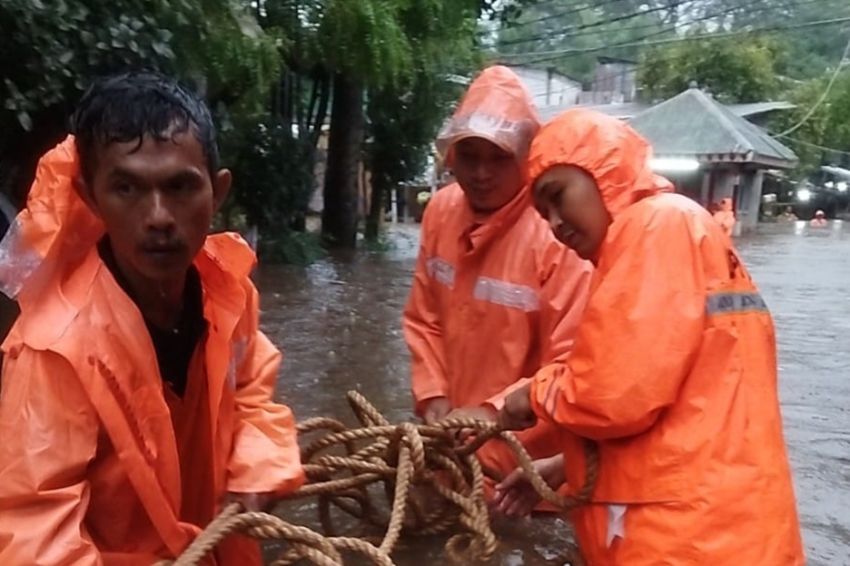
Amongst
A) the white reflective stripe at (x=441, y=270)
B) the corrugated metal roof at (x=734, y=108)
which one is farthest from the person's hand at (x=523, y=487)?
the corrugated metal roof at (x=734, y=108)

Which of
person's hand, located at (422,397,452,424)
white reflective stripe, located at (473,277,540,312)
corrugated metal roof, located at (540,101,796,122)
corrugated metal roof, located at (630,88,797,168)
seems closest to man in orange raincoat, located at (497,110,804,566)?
white reflective stripe, located at (473,277,540,312)

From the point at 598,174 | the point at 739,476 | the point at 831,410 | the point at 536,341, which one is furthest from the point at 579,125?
the point at 831,410

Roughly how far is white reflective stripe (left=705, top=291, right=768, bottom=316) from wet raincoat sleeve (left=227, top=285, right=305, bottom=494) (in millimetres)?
931

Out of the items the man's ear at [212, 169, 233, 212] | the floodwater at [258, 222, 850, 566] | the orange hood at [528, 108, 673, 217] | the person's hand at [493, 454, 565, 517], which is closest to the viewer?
the man's ear at [212, 169, 233, 212]

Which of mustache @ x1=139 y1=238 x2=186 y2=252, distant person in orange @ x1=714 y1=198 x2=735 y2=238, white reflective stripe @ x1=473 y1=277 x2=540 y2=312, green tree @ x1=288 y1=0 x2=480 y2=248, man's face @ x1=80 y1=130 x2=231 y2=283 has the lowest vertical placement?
distant person in orange @ x1=714 y1=198 x2=735 y2=238

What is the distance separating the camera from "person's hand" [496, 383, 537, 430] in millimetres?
2600

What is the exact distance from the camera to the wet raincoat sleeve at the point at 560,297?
10.7 ft

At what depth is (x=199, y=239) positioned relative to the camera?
6.86 ft

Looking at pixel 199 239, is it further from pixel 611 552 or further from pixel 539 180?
pixel 611 552

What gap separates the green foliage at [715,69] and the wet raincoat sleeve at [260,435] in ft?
116

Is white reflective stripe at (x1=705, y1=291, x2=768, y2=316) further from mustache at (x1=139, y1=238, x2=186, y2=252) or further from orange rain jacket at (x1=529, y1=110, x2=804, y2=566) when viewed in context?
mustache at (x1=139, y1=238, x2=186, y2=252)

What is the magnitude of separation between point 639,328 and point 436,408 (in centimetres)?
168

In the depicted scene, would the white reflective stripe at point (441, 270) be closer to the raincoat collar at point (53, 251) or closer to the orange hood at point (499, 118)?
the orange hood at point (499, 118)

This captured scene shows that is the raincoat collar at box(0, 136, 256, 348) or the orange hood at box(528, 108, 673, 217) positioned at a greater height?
the orange hood at box(528, 108, 673, 217)
